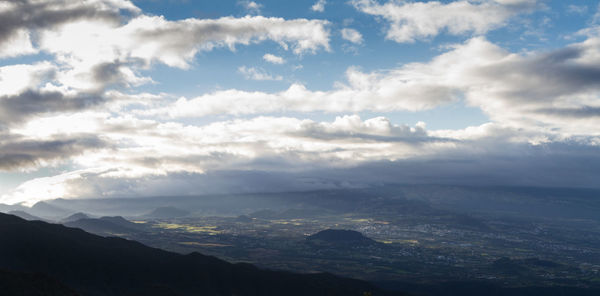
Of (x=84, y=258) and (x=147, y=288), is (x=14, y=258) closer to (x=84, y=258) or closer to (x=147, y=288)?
(x=84, y=258)

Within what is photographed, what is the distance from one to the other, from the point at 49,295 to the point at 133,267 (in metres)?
73.5

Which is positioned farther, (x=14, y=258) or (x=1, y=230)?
(x=1, y=230)

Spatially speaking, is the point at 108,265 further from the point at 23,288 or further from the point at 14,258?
the point at 23,288

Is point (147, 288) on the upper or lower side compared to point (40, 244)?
lower

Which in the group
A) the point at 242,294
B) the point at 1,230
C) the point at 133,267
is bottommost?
the point at 242,294

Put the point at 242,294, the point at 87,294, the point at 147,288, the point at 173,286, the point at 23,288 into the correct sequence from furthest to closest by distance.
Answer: the point at 242,294 → the point at 173,286 → the point at 147,288 → the point at 87,294 → the point at 23,288

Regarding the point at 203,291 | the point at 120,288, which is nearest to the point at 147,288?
the point at 120,288

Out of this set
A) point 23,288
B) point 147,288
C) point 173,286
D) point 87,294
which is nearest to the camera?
point 23,288

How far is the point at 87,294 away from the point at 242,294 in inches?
2839

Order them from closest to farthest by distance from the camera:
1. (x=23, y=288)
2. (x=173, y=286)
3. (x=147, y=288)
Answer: (x=23, y=288) < (x=147, y=288) < (x=173, y=286)

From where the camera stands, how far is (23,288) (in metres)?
122

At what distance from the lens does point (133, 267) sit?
638ft

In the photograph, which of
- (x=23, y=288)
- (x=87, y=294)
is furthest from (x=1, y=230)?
(x=23, y=288)

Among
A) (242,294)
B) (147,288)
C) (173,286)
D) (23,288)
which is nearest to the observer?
(23,288)
